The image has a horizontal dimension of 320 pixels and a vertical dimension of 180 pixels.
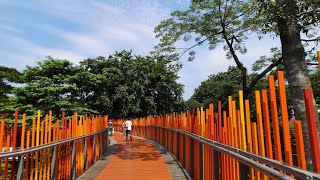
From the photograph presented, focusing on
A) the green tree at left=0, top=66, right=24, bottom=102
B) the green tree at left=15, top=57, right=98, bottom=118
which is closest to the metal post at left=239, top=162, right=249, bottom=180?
the green tree at left=15, top=57, right=98, bottom=118

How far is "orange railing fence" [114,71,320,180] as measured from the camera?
2504 mm

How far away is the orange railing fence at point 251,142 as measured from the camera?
98.6 inches

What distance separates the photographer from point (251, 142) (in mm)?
3932

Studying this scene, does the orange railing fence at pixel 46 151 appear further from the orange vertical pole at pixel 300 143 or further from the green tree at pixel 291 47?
the green tree at pixel 291 47

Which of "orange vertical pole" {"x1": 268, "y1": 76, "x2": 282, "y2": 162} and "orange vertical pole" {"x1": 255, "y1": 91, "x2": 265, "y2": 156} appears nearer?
"orange vertical pole" {"x1": 268, "y1": 76, "x2": 282, "y2": 162}

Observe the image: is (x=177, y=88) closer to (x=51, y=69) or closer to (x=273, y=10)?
(x=51, y=69)

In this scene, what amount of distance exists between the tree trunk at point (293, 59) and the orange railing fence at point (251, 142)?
625 millimetres

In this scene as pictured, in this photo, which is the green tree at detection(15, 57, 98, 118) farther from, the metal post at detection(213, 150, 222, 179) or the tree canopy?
the metal post at detection(213, 150, 222, 179)

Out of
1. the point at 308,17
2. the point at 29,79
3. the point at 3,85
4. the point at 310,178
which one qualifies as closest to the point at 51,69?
the point at 29,79

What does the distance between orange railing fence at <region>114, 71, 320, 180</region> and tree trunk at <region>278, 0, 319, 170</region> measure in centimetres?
63

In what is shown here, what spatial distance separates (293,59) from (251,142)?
2.94 m

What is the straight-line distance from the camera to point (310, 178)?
2.01 meters

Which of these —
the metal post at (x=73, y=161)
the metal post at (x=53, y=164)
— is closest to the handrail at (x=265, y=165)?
the metal post at (x=53, y=164)

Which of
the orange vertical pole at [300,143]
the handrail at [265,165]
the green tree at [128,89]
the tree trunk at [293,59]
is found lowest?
the handrail at [265,165]
